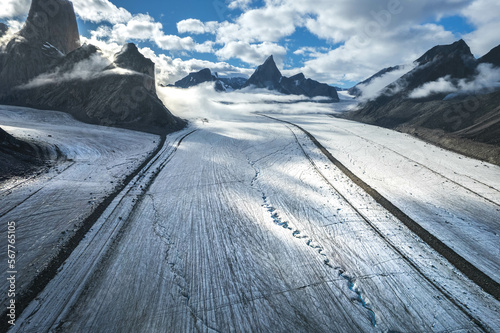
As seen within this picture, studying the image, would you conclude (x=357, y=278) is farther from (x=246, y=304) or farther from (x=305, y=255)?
(x=246, y=304)

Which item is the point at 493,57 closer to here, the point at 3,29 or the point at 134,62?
the point at 134,62

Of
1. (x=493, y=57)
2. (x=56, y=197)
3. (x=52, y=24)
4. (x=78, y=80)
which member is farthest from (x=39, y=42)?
(x=493, y=57)

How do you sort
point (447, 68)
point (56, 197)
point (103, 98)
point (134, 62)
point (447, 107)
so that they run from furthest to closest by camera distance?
point (447, 68) < point (134, 62) < point (447, 107) < point (103, 98) < point (56, 197)

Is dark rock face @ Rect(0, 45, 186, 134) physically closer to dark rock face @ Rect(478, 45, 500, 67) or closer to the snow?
the snow

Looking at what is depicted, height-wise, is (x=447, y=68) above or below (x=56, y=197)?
above

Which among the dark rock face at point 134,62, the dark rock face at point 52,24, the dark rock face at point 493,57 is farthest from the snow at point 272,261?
the dark rock face at point 493,57

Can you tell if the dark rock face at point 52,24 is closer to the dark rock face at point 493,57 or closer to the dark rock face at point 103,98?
the dark rock face at point 103,98
